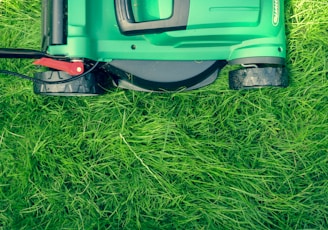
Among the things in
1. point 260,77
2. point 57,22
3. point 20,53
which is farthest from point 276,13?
point 20,53

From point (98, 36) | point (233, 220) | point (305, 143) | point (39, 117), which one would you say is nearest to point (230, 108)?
point (305, 143)

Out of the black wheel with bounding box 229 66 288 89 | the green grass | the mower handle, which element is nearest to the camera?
the mower handle

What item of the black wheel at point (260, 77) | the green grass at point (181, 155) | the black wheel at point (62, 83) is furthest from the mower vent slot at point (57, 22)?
the black wheel at point (260, 77)

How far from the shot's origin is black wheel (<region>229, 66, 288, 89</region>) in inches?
70.1

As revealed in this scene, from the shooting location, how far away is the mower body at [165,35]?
1660 mm

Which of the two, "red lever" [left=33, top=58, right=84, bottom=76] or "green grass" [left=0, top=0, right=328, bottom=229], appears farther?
"green grass" [left=0, top=0, right=328, bottom=229]

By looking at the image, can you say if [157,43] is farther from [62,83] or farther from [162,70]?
[62,83]

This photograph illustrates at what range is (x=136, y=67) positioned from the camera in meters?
1.82

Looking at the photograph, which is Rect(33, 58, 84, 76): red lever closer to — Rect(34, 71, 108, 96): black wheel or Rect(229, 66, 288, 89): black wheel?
Rect(34, 71, 108, 96): black wheel

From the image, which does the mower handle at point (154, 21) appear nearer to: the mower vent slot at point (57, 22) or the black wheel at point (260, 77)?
the mower vent slot at point (57, 22)

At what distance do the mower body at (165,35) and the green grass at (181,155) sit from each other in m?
0.21

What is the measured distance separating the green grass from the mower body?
214mm

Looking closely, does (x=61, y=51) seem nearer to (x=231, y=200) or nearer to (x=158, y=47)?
(x=158, y=47)

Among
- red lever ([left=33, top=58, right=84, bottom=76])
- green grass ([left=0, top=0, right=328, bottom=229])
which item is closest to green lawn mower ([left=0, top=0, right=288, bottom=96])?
red lever ([left=33, top=58, right=84, bottom=76])
